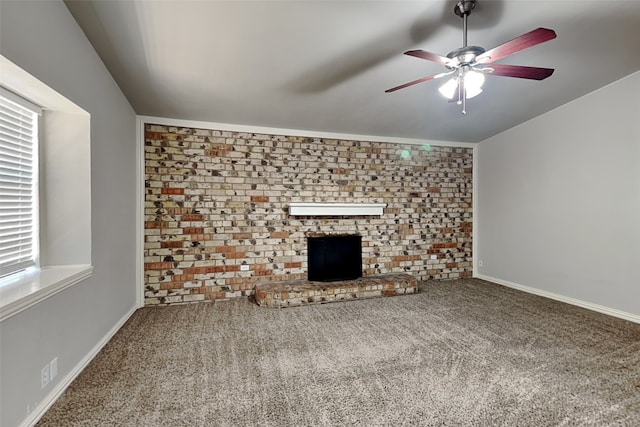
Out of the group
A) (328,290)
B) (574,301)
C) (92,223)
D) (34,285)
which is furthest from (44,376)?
(574,301)

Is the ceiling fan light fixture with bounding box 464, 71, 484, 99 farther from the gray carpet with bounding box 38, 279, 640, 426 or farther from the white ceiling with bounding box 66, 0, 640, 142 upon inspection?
the gray carpet with bounding box 38, 279, 640, 426

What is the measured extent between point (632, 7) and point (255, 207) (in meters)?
4.11

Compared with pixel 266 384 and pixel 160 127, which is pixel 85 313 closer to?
pixel 266 384

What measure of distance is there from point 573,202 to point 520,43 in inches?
118

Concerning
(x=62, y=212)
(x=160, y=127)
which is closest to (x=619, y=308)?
(x=62, y=212)

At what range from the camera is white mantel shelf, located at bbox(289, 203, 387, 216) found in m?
4.23

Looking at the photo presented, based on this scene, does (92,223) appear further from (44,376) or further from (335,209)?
(335,209)

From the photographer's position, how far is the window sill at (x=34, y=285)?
4.56 feet

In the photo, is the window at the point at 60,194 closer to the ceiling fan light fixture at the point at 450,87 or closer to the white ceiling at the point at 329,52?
the white ceiling at the point at 329,52

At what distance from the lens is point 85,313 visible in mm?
2193

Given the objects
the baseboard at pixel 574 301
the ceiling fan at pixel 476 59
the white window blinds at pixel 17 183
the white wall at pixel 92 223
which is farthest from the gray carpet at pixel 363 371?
the ceiling fan at pixel 476 59

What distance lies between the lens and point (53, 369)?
1.79 meters

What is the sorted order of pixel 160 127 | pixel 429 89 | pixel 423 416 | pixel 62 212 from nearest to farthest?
pixel 423 416 < pixel 62 212 < pixel 429 89 < pixel 160 127

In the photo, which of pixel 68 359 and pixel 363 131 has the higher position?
pixel 363 131
